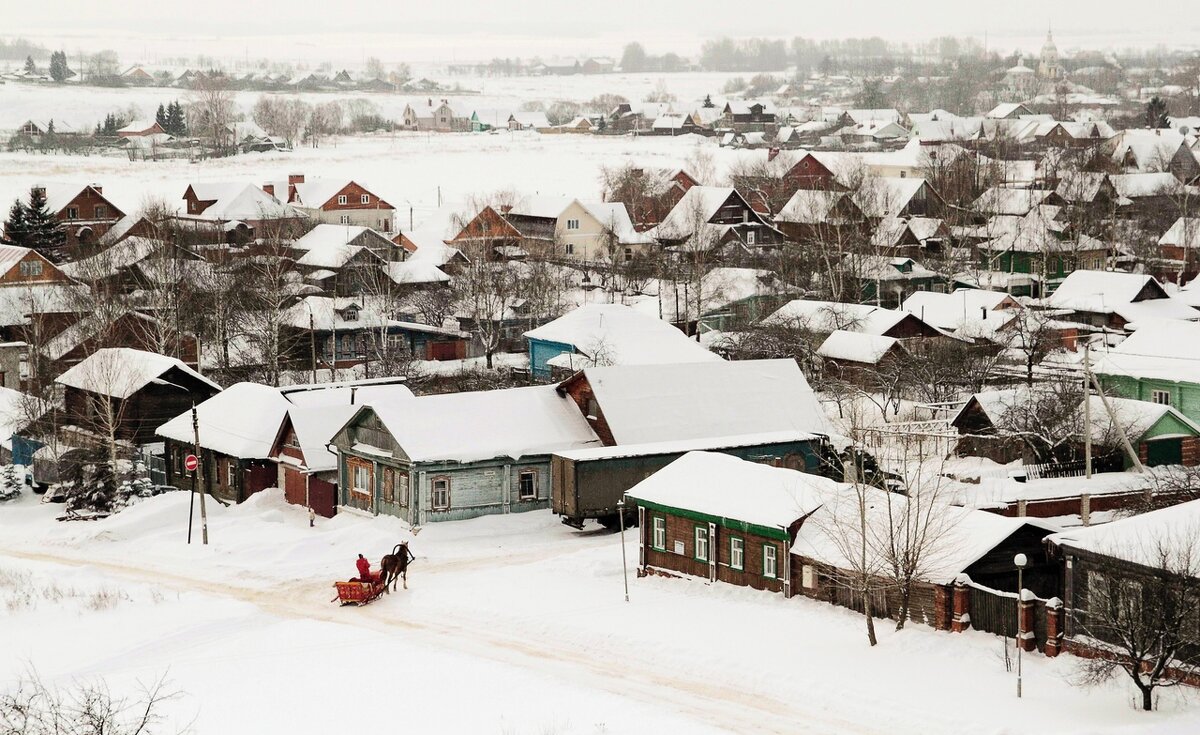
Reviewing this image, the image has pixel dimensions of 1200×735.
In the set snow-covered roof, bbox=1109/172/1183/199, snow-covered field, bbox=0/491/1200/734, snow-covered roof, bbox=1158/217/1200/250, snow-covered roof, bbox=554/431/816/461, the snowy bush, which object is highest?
snow-covered roof, bbox=1109/172/1183/199

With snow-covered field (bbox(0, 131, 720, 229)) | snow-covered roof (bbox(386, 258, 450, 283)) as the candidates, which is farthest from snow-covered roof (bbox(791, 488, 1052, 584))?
snow-covered field (bbox(0, 131, 720, 229))

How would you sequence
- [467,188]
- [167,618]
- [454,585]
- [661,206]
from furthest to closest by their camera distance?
[467,188]
[661,206]
[454,585]
[167,618]

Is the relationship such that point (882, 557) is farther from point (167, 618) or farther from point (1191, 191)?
point (1191, 191)

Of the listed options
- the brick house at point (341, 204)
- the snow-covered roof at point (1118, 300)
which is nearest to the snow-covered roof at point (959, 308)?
the snow-covered roof at point (1118, 300)

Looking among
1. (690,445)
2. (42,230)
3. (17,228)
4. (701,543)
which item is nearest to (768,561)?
(701,543)

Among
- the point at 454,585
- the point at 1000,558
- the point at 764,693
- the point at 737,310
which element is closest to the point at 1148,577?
the point at 1000,558

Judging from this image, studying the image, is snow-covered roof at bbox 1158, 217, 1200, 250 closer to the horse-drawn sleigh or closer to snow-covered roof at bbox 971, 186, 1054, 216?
snow-covered roof at bbox 971, 186, 1054, 216
